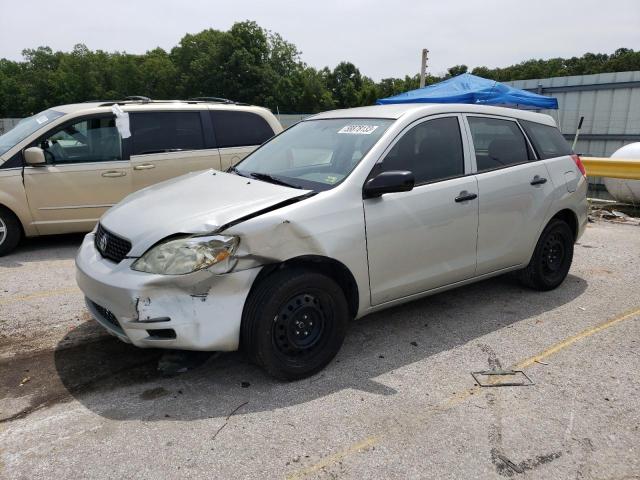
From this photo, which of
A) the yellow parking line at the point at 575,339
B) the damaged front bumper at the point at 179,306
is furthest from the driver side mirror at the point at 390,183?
the yellow parking line at the point at 575,339

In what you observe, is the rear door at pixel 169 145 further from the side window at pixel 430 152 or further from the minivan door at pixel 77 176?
the side window at pixel 430 152

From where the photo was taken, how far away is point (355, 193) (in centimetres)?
337

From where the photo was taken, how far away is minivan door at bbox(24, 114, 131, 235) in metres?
6.07

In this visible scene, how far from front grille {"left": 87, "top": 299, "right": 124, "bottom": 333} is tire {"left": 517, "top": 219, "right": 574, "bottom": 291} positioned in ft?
12.0

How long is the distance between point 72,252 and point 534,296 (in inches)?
211

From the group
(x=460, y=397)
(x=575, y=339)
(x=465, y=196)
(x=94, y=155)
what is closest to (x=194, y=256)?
(x=460, y=397)

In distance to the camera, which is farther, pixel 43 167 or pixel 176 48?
pixel 176 48

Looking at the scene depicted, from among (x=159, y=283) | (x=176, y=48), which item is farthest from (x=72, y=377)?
(x=176, y=48)

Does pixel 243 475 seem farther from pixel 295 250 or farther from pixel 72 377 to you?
pixel 72 377

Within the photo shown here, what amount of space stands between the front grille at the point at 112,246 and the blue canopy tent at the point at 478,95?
10643 millimetres

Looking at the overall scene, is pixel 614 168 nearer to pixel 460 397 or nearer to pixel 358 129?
pixel 358 129

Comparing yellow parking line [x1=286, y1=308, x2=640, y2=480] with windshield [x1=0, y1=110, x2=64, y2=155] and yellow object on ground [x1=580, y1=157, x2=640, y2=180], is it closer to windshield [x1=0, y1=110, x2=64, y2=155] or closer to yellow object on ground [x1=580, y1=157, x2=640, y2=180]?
windshield [x1=0, y1=110, x2=64, y2=155]

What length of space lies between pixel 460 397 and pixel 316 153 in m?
2.04

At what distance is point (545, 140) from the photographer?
481 cm
